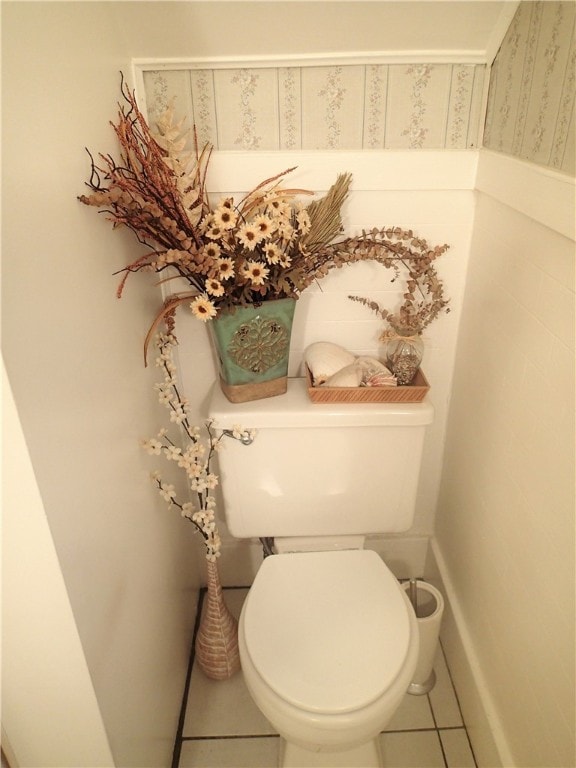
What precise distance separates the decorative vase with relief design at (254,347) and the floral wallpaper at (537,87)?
56cm

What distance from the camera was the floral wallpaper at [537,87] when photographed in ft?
2.69

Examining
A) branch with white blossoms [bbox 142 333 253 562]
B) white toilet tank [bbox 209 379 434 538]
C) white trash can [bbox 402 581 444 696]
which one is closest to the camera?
branch with white blossoms [bbox 142 333 253 562]

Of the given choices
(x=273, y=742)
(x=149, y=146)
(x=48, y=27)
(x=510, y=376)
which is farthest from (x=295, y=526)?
(x=48, y=27)

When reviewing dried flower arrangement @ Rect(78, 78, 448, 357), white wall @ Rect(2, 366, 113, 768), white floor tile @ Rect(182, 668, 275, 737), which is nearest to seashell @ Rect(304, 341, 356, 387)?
dried flower arrangement @ Rect(78, 78, 448, 357)

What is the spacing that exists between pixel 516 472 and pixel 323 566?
501 mm

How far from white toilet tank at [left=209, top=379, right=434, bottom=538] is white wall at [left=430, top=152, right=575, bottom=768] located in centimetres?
18

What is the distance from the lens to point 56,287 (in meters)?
0.70

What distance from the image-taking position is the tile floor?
1273 mm

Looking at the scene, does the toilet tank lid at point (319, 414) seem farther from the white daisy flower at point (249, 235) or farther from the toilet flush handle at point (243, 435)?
the white daisy flower at point (249, 235)

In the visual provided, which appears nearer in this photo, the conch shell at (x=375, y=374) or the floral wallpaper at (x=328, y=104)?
the floral wallpaper at (x=328, y=104)

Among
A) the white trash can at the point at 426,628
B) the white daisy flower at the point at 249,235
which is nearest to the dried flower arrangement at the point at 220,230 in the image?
the white daisy flower at the point at 249,235

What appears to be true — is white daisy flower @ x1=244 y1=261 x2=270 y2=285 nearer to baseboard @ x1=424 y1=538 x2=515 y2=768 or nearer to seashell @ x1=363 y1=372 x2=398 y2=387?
seashell @ x1=363 y1=372 x2=398 y2=387

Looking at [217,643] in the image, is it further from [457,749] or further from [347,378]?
[347,378]

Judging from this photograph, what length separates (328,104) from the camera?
44.4 inches
